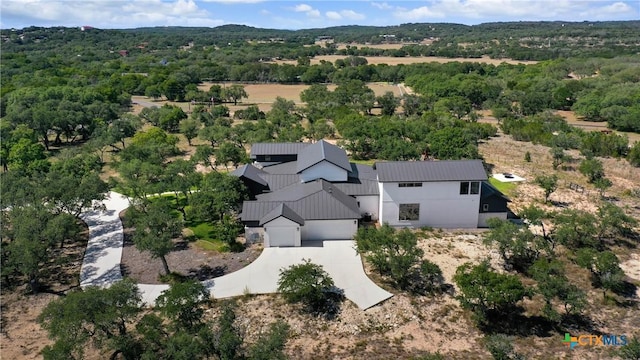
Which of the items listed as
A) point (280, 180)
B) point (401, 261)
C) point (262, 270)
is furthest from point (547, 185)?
point (262, 270)

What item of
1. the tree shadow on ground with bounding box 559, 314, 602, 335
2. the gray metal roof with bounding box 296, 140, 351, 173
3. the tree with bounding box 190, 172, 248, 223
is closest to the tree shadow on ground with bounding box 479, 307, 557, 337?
the tree shadow on ground with bounding box 559, 314, 602, 335

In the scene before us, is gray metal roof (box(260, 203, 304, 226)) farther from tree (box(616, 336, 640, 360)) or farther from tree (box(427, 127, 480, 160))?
tree (box(427, 127, 480, 160))

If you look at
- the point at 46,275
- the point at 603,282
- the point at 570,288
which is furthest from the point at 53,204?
the point at 603,282

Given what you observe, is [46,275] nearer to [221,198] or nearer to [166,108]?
[221,198]

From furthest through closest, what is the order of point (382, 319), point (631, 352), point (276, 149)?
point (276, 149) < point (382, 319) < point (631, 352)

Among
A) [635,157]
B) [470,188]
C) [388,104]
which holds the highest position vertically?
[388,104]

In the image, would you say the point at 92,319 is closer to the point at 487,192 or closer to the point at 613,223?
the point at 487,192
